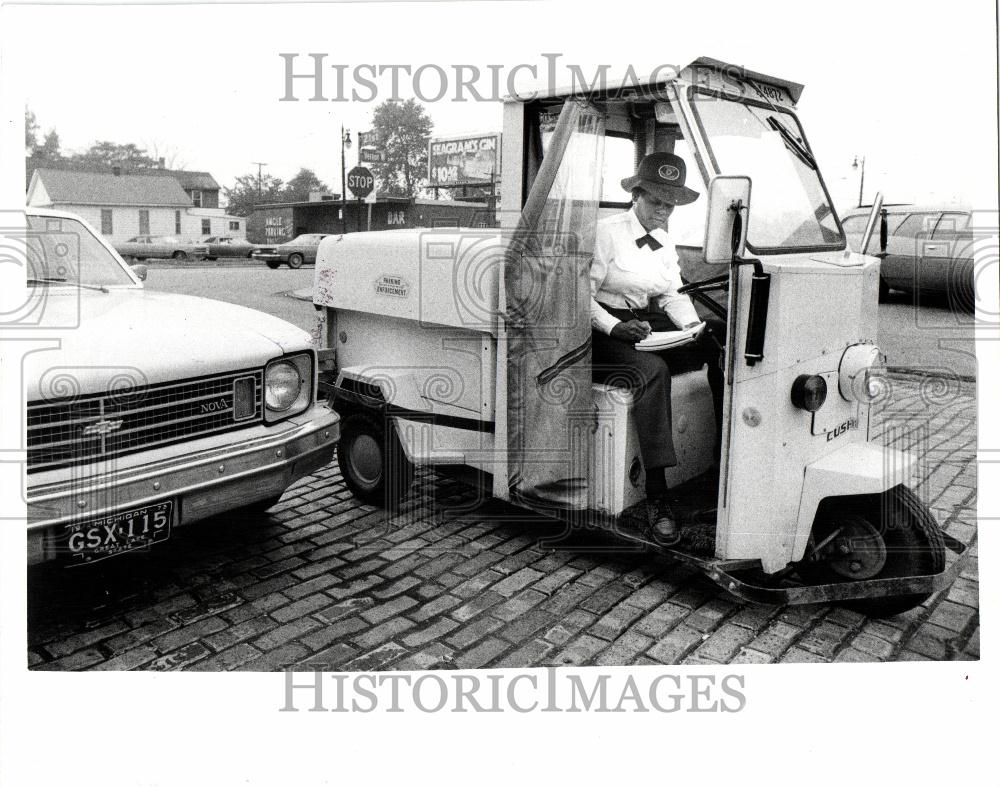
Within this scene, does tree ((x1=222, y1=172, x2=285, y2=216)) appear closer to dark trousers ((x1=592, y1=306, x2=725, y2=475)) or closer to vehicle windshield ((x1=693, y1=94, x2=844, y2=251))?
dark trousers ((x1=592, y1=306, x2=725, y2=475))

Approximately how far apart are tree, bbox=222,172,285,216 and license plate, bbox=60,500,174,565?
1.80 meters

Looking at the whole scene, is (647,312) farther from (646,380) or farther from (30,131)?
(30,131)

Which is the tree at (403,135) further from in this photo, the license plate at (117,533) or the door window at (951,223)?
the door window at (951,223)

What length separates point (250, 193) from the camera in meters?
4.85

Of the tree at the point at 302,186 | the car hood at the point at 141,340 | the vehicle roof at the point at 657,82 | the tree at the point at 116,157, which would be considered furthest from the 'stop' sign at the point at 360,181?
the vehicle roof at the point at 657,82

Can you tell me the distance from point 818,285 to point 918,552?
46.9 inches

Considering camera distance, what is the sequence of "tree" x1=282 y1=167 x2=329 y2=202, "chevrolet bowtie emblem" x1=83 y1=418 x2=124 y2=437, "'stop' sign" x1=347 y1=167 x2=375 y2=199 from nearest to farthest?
1. "chevrolet bowtie emblem" x1=83 y1=418 x2=124 y2=437
2. "tree" x1=282 y1=167 x2=329 y2=202
3. "'stop' sign" x1=347 y1=167 x2=375 y2=199

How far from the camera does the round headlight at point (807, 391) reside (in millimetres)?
3400

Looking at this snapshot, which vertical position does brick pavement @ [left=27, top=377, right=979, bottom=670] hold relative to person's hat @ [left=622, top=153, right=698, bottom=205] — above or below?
below

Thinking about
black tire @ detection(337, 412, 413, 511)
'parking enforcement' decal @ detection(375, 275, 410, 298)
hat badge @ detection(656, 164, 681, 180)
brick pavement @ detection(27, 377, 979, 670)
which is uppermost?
hat badge @ detection(656, 164, 681, 180)

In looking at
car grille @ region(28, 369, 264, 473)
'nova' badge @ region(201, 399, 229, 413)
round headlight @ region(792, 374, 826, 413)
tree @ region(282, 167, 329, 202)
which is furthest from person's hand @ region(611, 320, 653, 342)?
tree @ region(282, 167, 329, 202)

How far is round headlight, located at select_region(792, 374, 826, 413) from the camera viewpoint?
3400mm

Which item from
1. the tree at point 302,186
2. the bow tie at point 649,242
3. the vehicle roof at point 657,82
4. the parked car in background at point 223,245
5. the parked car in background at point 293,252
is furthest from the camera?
the parked car in background at point 293,252

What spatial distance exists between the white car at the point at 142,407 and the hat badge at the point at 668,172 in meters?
1.87
